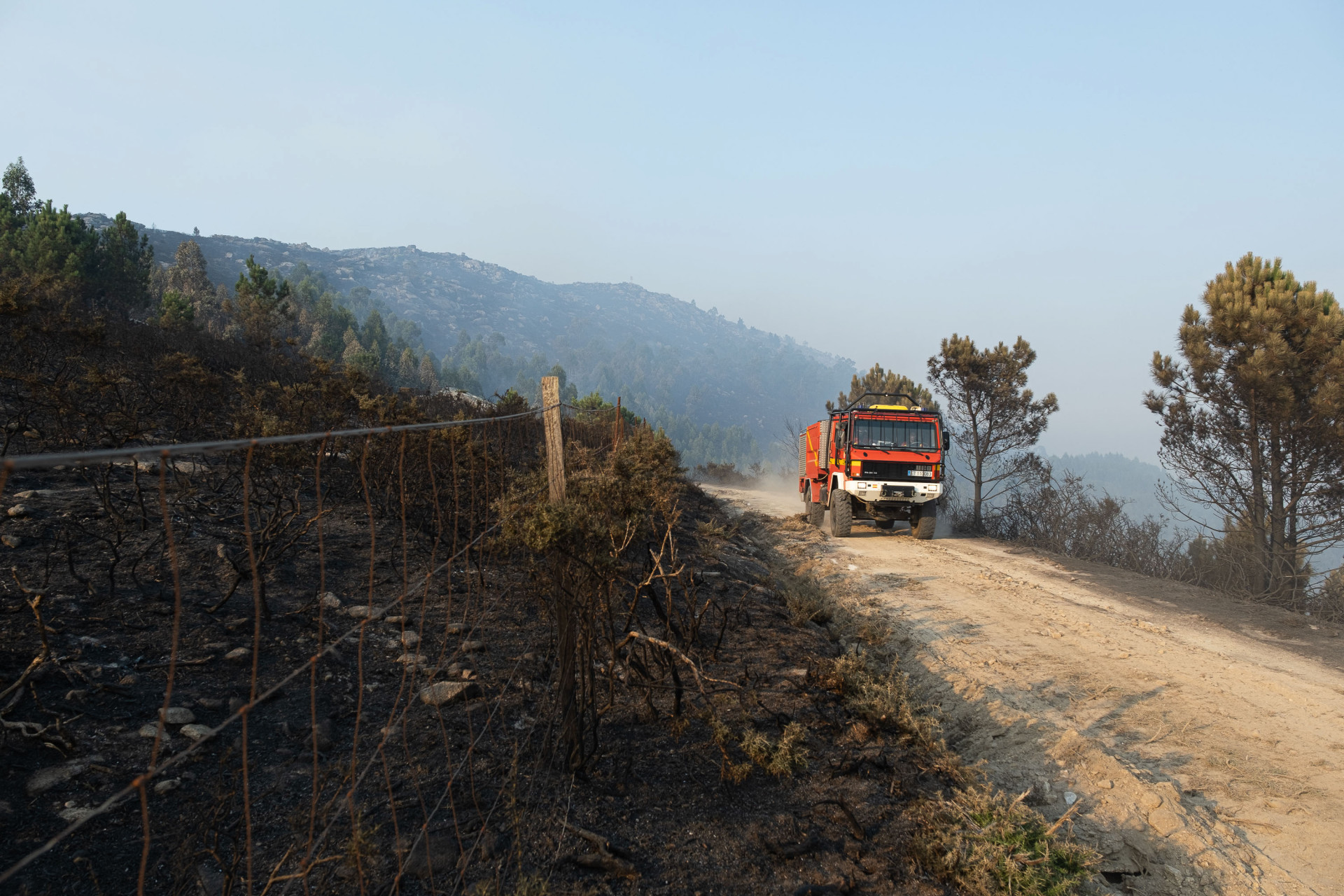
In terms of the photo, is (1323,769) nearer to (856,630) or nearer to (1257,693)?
(1257,693)

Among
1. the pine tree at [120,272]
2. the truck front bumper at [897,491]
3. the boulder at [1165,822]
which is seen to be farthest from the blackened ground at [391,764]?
the pine tree at [120,272]

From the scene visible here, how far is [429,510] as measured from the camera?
7.04m

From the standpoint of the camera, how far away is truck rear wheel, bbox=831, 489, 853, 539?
1359cm

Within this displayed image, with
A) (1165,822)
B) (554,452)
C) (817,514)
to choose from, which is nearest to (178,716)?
(554,452)

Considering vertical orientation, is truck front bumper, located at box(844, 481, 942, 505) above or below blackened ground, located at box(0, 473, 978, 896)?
above

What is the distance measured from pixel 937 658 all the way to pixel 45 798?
624 centimetres

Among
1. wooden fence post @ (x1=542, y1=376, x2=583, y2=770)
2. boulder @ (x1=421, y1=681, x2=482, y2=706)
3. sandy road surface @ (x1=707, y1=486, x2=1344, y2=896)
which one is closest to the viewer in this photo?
wooden fence post @ (x1=542, y1=376, x2=583, y2=770)

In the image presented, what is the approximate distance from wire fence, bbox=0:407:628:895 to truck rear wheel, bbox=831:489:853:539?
8.81 metres

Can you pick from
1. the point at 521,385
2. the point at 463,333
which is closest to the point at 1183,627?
the point at 521,385

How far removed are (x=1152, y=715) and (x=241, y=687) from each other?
6.26 metres

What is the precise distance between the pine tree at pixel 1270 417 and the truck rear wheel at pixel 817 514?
6783 millimetres

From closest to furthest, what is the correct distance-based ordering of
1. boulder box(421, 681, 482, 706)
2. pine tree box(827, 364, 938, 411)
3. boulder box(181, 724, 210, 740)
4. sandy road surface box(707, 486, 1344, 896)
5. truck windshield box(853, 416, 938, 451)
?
boulder box(181, 724, 210, 740)
sandy road surface box(707, 486, 1344, 896)
boulder box(421, 681, 482, 706)
truck windshield box(853, 416, 938, 451)
pine tree box(827, 364, 938, 411)

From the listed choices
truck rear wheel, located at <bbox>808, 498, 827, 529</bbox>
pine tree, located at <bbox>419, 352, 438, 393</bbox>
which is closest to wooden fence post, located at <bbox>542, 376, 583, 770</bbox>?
truck rear wheel, located at <bbox>808, 498, 827, 529</bbox>

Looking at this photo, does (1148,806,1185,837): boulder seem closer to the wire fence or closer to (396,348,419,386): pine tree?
the wire fence
